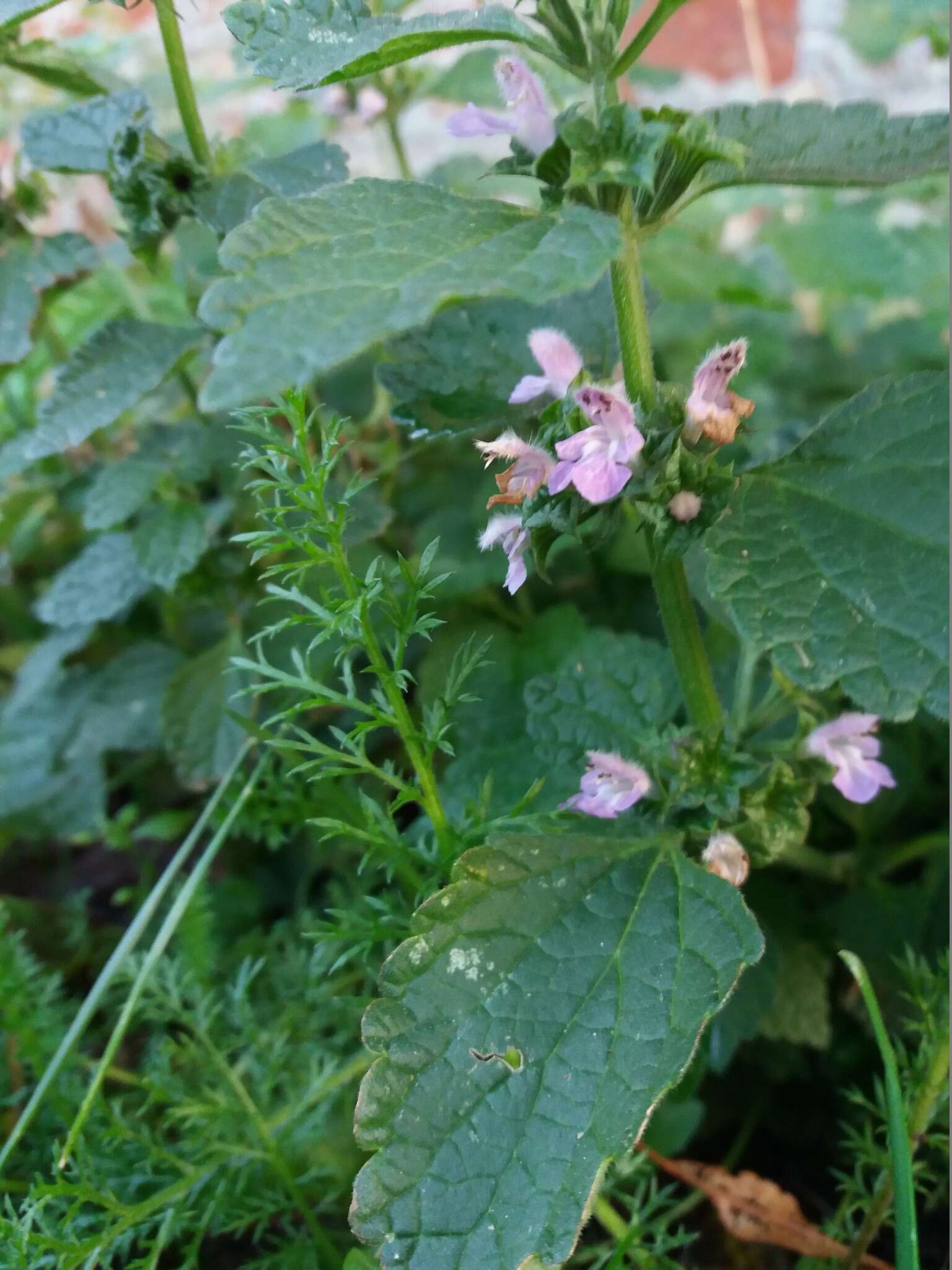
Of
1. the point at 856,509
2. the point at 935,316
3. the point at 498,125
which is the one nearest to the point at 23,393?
the point at 498,125

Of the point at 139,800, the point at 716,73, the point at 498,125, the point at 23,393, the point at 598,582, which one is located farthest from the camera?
the point at 716,73

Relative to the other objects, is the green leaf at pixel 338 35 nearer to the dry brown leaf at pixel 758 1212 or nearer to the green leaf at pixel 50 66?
the green leaf at pixel 50 66

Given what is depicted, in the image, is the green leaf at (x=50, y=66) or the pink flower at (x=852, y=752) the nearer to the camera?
the pink flower at (x=852, y=752)

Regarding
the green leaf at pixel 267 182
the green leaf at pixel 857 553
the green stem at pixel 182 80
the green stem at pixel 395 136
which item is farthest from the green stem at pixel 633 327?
the green stem at pixel 395 136

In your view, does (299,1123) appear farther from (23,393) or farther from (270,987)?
(23,393)

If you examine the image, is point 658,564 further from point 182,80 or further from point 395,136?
point 395,136

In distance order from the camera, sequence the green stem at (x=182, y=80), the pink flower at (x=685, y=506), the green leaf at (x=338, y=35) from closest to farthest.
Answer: the green leaf at (x=338, y=35) → the pink flower at (x=685, y=506) → the green stem at (x=182, y=80)
